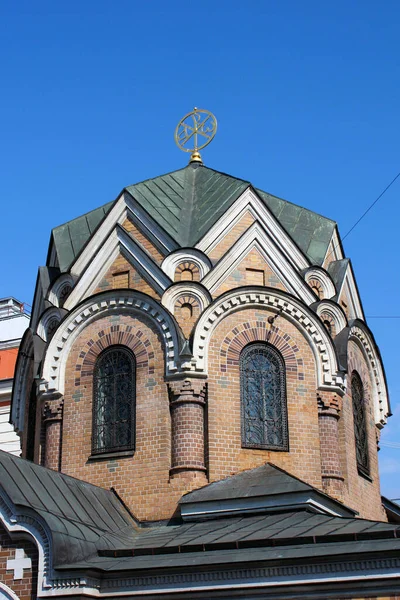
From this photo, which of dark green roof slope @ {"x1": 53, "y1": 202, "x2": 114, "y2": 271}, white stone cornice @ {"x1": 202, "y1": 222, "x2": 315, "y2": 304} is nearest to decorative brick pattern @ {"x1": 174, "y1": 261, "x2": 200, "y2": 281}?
white stone cornice @ {"x1": 202, "y1": 222, "x2": 315, "y2": 304}

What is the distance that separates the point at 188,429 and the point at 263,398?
177 cm

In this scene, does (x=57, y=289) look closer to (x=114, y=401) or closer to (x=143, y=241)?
(x=143, y=241)

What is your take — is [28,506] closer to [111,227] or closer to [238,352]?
[238,352]

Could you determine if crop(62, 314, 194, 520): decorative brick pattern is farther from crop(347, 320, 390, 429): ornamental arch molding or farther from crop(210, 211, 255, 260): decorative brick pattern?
crop(347, 320, 390, 429): ornamental arch molding

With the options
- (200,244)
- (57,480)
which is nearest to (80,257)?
(200,244)

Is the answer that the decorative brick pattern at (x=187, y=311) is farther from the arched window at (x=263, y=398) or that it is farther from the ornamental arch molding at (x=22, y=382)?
the ornamental arch molding at (x=22, y=382)

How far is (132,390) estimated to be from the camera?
66.2ft

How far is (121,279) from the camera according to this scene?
21484 millimetres

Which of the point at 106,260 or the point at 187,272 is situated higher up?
the point at 106,260

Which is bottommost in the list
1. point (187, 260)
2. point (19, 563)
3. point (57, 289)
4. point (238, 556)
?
point (238, 556)

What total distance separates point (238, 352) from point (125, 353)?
232cm

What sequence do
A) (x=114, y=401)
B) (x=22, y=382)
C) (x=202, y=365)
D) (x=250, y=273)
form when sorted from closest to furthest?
(x=202, y=365)
(x=114, y=401)
(x=250, y=273)
(x=22, y=382)

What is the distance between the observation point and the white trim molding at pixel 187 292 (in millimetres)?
20562

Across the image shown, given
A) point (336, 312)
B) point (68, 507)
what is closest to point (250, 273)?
point (336, 312)
